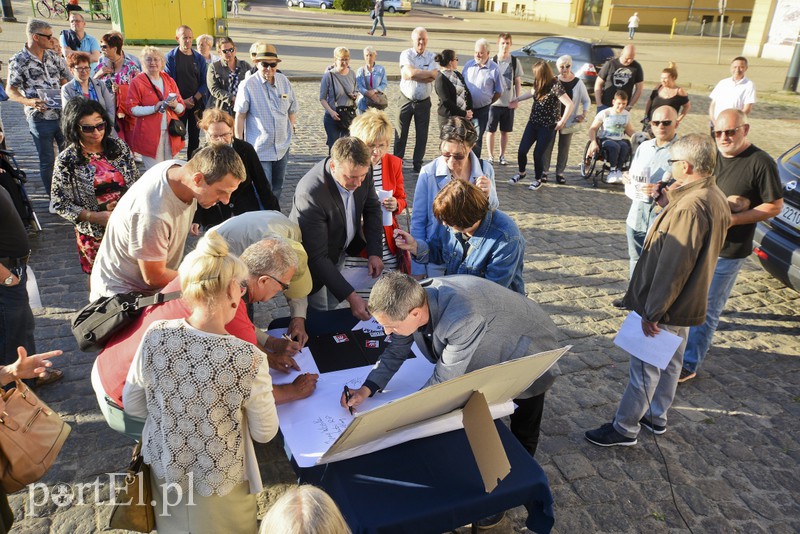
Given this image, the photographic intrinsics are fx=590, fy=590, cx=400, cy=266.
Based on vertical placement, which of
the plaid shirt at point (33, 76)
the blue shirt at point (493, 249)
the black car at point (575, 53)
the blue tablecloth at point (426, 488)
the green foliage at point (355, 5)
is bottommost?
the blue tablecloth at point (426, 488)

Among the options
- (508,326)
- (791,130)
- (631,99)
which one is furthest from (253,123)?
(791,130)

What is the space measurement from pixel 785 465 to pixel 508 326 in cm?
245

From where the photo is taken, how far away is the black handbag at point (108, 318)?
271cm

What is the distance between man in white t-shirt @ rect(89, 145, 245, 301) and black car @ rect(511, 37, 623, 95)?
1236cm

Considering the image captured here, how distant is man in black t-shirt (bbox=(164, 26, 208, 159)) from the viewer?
8.16 meters

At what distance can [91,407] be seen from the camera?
4020 mm

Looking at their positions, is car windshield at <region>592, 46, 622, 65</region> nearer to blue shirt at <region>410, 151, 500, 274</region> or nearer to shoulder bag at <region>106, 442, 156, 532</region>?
blue shirt at <region>410, 151, 500, 274</region>

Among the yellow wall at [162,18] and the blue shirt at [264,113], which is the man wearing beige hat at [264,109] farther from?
the yellow wall at [162,18]

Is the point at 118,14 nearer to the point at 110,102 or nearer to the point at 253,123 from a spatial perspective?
the point at 110,102

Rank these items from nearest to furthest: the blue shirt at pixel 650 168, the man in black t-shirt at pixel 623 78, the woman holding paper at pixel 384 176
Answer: the woman holding paper at pixel 384 176, the blue shirt at pixel 650 168, the man in black t-shirt at pixel 623 78

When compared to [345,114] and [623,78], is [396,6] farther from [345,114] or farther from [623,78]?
[345,114]

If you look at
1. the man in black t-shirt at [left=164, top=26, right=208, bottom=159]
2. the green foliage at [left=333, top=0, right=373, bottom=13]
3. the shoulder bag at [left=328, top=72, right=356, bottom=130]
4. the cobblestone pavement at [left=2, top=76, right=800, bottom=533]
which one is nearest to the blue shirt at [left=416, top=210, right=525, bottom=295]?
the cobblestone pavement at [left=2, top=76, right=800, bottom=533]

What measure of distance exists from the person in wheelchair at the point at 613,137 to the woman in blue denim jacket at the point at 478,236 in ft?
19.8

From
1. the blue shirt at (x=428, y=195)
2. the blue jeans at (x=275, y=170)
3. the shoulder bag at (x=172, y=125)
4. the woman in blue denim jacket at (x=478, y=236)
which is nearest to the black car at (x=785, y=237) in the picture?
the blue shirt at (x=428, y=195)
